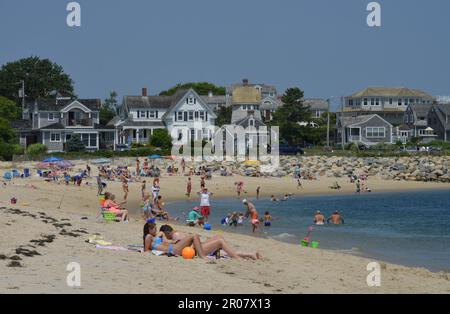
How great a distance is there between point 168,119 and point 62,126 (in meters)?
10.8

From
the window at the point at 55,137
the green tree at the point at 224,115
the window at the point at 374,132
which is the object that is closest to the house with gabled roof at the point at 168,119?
the window at the point at 55,137

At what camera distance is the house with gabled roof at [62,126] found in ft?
229

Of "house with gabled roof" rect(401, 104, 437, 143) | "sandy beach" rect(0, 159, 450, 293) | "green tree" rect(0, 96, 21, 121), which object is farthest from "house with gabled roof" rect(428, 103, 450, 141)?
"sandy beach" rect(0, 159, 450, 293)

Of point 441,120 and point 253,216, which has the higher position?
point 441,120

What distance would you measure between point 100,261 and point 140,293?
3.35 meters

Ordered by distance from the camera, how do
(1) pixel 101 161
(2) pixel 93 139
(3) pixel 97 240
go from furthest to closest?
(2) pixel 93 139 → (1) pixel 101 161 → (3) pixel 97 240

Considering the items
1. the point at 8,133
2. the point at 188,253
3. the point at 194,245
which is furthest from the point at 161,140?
the point at 188,253

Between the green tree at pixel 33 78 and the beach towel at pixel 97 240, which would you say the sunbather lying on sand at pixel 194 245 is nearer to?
the beach towel at pixel 97 240

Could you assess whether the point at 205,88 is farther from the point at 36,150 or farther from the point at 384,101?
the point at 36,150

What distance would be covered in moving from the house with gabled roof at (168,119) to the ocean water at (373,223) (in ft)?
98.1

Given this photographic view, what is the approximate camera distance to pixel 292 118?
82875mm
